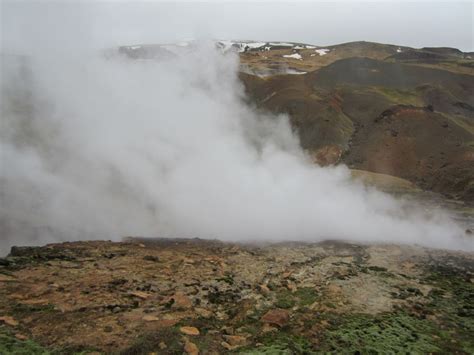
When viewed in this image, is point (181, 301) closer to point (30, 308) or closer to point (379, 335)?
point (30, 308)

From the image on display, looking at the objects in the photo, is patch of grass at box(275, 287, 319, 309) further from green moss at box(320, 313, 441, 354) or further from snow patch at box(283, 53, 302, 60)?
snow patch at box(283, 53, 302, 60)

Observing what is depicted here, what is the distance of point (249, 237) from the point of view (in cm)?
1206

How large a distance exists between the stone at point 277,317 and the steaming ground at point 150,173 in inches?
194

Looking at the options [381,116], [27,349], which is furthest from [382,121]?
[27,349]

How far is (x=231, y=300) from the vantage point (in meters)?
7.66

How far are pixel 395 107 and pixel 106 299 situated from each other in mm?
28941

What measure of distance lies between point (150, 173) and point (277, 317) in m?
7.31

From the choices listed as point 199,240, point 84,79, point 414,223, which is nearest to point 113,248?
point 199,240

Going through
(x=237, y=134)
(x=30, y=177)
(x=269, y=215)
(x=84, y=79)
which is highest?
(x=84, y=79)

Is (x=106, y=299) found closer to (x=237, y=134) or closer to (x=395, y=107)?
(x=237, y=134)

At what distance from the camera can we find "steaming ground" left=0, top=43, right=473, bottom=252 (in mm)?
12094

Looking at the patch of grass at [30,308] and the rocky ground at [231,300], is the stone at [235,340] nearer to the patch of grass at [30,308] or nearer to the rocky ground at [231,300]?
the rocky ground at [231,300]

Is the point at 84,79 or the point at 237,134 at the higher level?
the point at 84,79

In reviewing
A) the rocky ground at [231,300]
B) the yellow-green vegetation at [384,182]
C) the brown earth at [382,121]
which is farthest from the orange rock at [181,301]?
the brown earth at [382,121]
